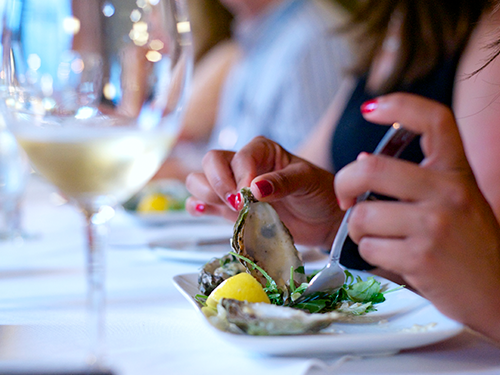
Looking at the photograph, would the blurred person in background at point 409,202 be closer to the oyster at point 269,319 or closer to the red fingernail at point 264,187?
the red fingernail at point 264,187

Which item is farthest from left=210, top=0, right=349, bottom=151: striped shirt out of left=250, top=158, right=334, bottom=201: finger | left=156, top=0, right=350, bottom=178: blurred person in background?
left=250, top=158, right=334, bottom=201: finger

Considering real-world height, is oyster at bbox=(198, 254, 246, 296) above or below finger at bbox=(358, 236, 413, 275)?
below

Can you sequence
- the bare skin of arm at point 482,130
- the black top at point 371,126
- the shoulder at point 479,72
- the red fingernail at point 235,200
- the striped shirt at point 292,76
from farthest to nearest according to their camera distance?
the striped shirt at point 292,76
the black top at point 371,126
the bare skin of arm at point 482,130
the shoulder at point 479,72
the red fingernail at point 235,200

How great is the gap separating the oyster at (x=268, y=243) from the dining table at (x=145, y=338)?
98mm

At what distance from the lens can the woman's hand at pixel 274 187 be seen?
0.62m

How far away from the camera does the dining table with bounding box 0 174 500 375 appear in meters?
0.37

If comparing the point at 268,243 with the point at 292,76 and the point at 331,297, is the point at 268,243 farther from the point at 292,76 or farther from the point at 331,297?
the point at 292,76

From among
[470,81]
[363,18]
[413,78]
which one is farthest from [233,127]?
[470,81]

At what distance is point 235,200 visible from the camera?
0.63 metres

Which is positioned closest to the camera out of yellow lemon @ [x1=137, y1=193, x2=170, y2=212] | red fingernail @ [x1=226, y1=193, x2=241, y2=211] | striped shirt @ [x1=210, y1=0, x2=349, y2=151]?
red fingernail @ [x1=226, y1=193, x2=241, y2=211]

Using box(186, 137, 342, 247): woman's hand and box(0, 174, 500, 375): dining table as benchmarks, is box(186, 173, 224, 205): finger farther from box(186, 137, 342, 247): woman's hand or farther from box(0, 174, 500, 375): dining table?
box(0, 174, 500, 375): dining table

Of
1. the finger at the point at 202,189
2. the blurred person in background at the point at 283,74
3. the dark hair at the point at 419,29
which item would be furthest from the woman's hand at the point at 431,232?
the blurred person in background at the point at 283,74

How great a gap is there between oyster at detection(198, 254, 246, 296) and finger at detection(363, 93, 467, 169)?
0.27 meters

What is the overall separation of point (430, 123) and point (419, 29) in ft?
3.38
